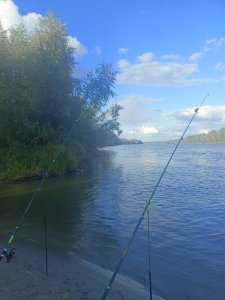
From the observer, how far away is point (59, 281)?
301 inches

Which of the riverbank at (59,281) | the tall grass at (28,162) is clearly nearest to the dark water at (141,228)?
the riverbank at (59,281)

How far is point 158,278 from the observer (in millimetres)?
8797

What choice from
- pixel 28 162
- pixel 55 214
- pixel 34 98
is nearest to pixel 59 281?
pixel 55 214

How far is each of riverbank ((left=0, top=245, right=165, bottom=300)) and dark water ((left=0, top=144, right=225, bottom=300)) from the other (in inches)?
26.3

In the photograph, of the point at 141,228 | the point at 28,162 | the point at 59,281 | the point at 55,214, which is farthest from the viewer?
the point at 28,162

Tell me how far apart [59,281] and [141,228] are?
251 inches

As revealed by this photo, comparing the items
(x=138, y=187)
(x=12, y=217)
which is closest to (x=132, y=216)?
(x=12, y=217)

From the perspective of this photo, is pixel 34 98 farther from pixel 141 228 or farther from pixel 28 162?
pixel 141 228

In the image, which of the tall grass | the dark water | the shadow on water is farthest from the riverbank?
the tall grass

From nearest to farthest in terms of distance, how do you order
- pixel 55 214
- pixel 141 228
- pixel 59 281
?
pixel 59 281 → pixel 141 228 → pixel 55 214

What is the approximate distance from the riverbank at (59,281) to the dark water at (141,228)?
2.19ft

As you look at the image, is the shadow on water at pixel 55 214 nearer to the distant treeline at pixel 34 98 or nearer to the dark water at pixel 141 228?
the dark water at pixel 141 228

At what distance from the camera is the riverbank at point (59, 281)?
686 cm

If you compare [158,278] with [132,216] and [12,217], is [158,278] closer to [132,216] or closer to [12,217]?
[132,216]
